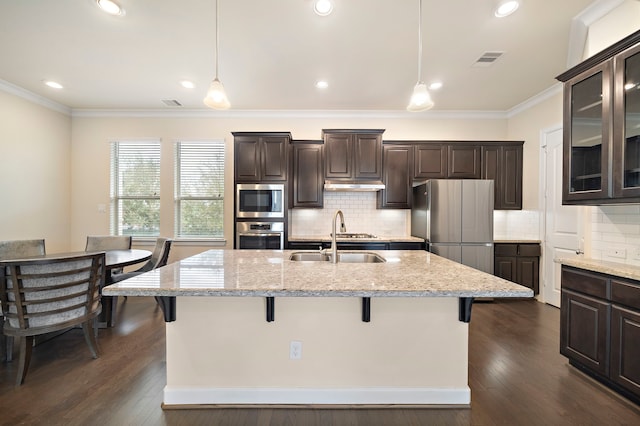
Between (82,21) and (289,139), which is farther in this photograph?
(289,139)

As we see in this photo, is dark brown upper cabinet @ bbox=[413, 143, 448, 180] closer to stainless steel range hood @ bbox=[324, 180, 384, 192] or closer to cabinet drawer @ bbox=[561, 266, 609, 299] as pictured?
stainless steel range hood @ bbox=[324, 180, 384, 192]

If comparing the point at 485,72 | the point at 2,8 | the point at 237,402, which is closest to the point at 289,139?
the point at 485,72

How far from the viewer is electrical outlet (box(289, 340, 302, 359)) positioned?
70.0 inches

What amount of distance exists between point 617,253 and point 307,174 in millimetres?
3535

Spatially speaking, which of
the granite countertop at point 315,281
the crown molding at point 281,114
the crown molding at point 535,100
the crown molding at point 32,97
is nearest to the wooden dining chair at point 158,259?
the granite countertop at point 315,281

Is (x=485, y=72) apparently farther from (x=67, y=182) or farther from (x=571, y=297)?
(x=67, y=182)

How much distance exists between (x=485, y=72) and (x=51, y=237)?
6.84 metres

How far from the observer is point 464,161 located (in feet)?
14.4

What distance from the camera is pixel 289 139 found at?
418 cm

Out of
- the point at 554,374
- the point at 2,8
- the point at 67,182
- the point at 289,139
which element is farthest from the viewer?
the point at 67,182

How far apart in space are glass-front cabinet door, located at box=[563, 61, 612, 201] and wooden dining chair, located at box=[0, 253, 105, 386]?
4252 millimetres

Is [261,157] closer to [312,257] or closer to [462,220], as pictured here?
[312,257]

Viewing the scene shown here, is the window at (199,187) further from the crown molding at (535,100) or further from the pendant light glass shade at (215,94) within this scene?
the crown molding at (535,100)

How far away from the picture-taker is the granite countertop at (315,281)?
1.33 metres
